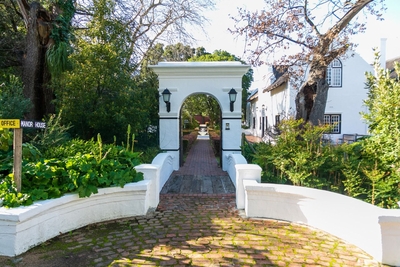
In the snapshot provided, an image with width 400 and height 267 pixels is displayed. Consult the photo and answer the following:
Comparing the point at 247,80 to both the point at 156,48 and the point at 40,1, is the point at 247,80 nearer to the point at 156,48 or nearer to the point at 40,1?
the point at 156,48

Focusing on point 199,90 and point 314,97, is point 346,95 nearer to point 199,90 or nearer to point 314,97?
point 314,97

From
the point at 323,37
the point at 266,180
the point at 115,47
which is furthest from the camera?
the point at 115,47

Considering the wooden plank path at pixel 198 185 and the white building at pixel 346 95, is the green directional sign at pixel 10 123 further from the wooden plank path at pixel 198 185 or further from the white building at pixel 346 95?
the white building at pixel 346 95

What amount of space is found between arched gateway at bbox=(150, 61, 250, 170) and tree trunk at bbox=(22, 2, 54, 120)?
12.3ft

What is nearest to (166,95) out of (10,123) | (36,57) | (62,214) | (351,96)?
(36,57)

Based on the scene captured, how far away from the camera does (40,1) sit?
34.2ft

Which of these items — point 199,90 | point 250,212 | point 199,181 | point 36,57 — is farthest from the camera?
point 199,90

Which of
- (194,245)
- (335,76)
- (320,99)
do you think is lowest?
(194,245)

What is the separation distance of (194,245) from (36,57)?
8555mm

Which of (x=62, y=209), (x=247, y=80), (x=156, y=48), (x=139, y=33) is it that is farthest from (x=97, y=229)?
(x=247, y=80)

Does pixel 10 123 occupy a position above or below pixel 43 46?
below

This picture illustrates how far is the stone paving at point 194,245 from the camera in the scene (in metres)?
3.64

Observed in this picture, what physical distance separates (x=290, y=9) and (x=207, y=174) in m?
5.35

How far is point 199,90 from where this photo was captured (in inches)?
395
